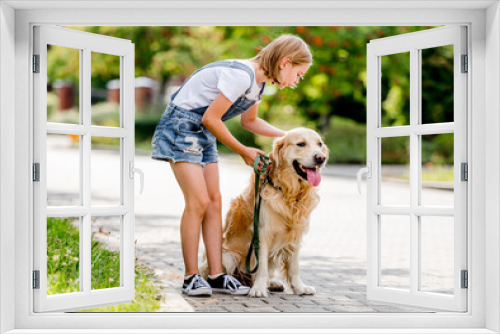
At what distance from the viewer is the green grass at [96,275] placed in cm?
388

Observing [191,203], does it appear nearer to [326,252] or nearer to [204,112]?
[204,112]

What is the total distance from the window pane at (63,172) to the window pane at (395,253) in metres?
3.31

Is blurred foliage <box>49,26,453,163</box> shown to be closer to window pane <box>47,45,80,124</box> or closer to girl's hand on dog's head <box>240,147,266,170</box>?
window pane <box>47,45,80,124</box>

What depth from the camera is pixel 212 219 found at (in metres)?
4.34

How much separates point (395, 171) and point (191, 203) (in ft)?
39.0

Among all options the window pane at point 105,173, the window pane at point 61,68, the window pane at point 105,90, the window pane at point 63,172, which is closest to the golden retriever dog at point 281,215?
the window pane at point 105,173

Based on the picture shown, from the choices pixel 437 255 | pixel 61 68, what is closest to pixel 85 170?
pixel 437 255

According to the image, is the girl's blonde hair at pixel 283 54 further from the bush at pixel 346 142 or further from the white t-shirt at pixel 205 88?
the bush at pixel 346 142

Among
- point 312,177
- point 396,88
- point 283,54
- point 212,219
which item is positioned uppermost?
point 396,88

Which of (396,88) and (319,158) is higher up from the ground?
(396,88)

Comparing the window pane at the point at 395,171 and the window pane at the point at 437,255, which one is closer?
the window pane at the point at 437,255

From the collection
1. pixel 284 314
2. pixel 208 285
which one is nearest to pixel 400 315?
pixel 284 314

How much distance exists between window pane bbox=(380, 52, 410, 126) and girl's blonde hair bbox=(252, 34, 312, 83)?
35.3ft

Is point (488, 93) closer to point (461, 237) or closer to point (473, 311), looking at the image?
point (461, 237)
